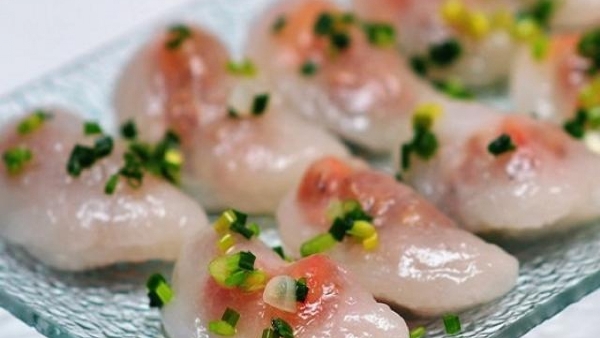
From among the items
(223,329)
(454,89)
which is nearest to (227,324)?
(223,329)

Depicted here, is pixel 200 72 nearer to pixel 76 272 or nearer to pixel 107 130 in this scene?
pixel 107 130

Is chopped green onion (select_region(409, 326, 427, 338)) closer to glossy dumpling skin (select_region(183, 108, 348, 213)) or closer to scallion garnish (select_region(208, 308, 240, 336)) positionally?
scallion garnish (select_region(208, 308, 240, 336))

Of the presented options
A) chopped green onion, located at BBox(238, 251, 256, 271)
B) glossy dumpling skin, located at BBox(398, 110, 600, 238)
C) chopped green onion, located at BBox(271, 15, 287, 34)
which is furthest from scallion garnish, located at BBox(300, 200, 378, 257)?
chopped green onion, located at BBox(271, 15, 287, 34)

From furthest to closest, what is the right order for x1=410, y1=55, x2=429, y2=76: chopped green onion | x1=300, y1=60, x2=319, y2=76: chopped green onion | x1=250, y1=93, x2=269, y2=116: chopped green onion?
x1=410, y1=55, x2=429, y2=76: chopped green onion < x1=300, y1=60, x2=319, y2=76: chopped green onion < x1=250, y1=93, x2=269, y2=116: chopped green onion

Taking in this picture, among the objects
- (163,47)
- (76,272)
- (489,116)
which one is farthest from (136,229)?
(489,116)

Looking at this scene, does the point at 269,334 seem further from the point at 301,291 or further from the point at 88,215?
the point at 88,215
